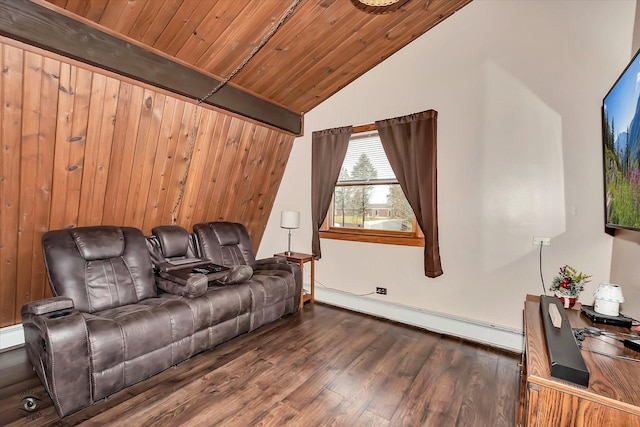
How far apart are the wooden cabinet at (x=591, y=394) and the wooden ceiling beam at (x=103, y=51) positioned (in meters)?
3.00

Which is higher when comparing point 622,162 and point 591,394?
point 622,162

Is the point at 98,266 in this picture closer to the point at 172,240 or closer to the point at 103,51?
the point at 172,240

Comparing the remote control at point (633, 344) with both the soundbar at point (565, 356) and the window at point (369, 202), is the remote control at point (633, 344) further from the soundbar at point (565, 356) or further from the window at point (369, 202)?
the window at point (369, 202)

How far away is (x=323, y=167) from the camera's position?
386cm

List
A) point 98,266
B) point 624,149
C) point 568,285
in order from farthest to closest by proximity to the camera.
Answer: point 98,266 → point 568,285 → point 624,149

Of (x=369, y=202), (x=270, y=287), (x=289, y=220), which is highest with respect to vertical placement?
(x=369, y=202)

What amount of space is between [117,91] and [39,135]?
609 millimetres

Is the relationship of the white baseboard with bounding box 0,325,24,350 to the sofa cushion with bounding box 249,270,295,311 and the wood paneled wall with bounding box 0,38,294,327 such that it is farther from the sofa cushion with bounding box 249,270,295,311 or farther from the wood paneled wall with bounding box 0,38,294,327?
the sofa cushion with bounding box 249,270,295,311

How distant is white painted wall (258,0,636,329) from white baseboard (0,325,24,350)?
3501 millimetres

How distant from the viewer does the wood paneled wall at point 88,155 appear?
2.00 meters

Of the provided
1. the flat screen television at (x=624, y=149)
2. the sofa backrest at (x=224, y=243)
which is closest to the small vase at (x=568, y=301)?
the flat screen television at (x=624, y=149)

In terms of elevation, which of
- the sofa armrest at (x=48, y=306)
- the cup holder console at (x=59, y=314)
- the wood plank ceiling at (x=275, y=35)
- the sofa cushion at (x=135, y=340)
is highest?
the wood plank ceiling at (x=275, y=35)

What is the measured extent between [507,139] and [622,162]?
123 centimetres

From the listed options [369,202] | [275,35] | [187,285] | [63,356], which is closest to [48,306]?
[63,356]
